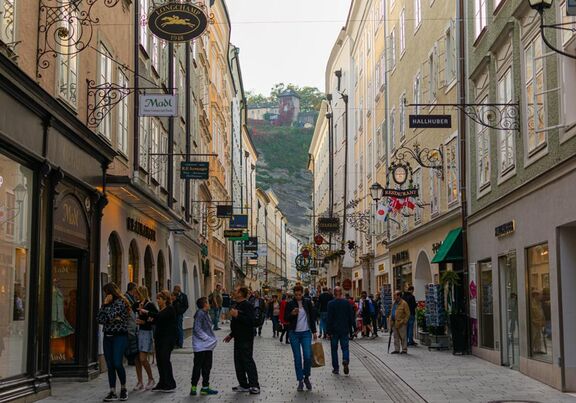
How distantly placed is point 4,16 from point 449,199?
16.2m

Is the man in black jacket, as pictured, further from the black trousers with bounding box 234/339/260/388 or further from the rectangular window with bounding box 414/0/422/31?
the rectangular window with bounding box 414/0/422/31

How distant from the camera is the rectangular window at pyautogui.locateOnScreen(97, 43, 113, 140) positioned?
1795 cm

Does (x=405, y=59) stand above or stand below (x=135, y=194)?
above

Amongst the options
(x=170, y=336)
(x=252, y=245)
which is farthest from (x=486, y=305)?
(x=252, y=245)

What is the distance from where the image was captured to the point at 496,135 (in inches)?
758

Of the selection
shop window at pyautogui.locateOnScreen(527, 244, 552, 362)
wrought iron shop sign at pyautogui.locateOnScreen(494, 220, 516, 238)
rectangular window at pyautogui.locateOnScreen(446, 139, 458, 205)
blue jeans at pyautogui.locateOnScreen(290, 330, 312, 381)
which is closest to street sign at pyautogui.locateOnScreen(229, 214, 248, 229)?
rectangular window at pyautogui.locateOnScreen(446, 139, 458, 205)

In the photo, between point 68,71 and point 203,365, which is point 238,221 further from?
point 203,365

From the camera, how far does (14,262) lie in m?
12.1

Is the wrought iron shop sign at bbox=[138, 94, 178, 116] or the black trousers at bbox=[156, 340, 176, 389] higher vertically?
the wrought iron shop sign at bbox=[138, 94, 178, 116]

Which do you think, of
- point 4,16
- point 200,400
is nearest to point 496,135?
point 200,400

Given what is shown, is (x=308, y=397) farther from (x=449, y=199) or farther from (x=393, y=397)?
(x=449, y=199)

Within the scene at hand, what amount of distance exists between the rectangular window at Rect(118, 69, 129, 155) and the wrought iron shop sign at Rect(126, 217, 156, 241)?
1.68 metres

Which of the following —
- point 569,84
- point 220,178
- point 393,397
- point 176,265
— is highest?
point 220,178

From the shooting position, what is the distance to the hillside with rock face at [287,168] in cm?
17412
